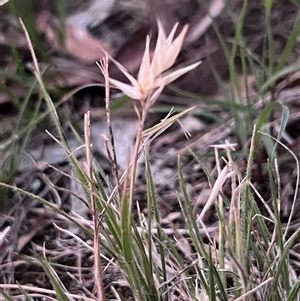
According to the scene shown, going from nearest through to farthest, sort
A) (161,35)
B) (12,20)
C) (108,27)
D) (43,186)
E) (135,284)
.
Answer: (161,35) < (135,284) < (43,186) < (12,20) < (108,27)

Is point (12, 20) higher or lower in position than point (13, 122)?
higher

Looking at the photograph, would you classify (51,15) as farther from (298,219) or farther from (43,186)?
(298,219)

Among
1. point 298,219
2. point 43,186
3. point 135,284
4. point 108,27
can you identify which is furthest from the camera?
point 108,27

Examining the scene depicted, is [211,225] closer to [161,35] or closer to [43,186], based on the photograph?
[43,186]

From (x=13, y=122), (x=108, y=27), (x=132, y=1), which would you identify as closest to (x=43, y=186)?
(x=13, y=122)

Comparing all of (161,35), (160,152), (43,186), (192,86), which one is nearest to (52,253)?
(43,186)

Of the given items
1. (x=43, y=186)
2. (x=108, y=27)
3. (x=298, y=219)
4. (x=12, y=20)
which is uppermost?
(x=12, y=20)

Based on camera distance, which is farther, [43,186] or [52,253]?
[43,186]

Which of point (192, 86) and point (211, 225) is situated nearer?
point (211, 225)

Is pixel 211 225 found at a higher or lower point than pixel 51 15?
lower
